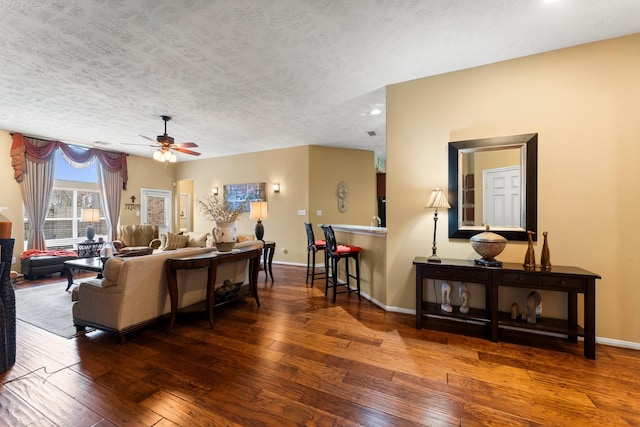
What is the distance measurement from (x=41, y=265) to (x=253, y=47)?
556cm

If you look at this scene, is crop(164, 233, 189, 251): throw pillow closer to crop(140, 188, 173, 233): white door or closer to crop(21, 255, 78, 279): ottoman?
crop(21, 255, 78, 279): ottoman

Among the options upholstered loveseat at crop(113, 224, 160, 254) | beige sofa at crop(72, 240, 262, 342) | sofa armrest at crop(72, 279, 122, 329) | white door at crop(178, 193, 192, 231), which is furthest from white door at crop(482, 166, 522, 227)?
white door at crop(178, 193, 192, 231)

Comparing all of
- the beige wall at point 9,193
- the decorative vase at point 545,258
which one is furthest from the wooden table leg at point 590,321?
the beige wall at point 9,193

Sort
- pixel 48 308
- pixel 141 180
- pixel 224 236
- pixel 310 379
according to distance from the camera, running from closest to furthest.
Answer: pixel 310 379, pixel 224 236, pixel 48 308, pixel 141 180

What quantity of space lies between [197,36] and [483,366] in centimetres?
368

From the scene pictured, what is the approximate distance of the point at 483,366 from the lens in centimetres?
205

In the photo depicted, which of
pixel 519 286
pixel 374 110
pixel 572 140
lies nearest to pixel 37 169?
pixel 374 110

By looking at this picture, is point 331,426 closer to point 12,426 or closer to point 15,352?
point 12,426

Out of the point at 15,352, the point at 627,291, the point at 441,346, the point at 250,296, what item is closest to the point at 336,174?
the point at 250,296

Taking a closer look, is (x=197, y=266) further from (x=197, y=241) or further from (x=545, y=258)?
(x=545, y=258)

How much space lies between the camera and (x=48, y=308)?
3275mm

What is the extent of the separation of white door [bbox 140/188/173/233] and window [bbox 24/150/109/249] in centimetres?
94

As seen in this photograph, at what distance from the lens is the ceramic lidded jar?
8.06ft

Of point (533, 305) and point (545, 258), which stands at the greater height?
point (545, 258)
